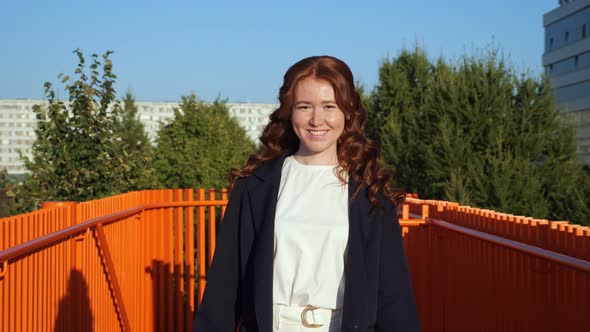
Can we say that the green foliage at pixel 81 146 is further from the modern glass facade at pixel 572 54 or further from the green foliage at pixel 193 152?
the modern glass facade at pixel 572 54

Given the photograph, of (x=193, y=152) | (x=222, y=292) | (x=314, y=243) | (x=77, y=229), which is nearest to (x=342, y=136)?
(x=314, y=243)

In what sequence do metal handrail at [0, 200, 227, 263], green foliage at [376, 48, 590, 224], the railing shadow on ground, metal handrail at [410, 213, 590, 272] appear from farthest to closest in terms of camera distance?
green foliage at [376, 48, 590, 224], the railing shadow on ground, metal handrail at [0, 200, 227, 263], metal handrail at [410, 213, 590, 272]

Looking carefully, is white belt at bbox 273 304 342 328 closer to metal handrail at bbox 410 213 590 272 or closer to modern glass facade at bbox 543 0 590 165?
metal handrail at bbox 410 213 590 272

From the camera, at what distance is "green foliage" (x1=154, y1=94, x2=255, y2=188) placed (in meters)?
18.8

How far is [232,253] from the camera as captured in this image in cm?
291

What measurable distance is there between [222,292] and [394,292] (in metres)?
0.61

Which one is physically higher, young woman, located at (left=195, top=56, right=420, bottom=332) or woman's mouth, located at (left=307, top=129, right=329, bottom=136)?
woman's mouth, located at (left=307, top=129, right=329, bottom=136)

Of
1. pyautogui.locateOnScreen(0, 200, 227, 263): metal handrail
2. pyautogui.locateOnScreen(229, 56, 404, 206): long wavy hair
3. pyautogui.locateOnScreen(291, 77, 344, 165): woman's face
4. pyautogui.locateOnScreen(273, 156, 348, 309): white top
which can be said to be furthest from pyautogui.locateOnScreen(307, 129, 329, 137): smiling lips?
pyautogui.locateOnScreen(0, 200, 227, 263): metal handrail

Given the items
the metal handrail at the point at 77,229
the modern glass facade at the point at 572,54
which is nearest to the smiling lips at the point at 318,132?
the metal handrail at the point at 77,229

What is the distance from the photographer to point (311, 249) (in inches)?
113

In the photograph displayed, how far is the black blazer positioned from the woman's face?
0.23 m

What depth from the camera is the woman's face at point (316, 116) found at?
9.84ft

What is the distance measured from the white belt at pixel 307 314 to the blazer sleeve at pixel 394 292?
0.54 feet

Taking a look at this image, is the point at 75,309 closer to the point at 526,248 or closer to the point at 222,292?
the point at 222,292
